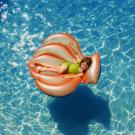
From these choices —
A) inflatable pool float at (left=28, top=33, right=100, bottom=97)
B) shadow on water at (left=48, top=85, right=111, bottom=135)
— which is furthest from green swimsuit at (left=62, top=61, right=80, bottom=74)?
shadow on water at (left=48, top=85, right=111, bottom=135)

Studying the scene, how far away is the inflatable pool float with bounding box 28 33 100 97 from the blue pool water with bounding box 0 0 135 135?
2660mm

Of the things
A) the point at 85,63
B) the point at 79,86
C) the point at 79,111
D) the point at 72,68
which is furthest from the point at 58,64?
the point at 79,111

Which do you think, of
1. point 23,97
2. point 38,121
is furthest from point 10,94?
point 38,121

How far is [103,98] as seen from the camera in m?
17.7

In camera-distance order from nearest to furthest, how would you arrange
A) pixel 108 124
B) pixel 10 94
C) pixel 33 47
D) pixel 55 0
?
pixel 108 124, pixel 10 94, pixel 33 47, pixel 55 0

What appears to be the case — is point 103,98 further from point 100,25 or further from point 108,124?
point 100,25

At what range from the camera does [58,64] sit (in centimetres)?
1549

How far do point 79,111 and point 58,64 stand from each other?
10.1 ft

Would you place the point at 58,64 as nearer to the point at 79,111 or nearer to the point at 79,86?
the point at 79,86

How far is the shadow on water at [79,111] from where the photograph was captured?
56.1 ft

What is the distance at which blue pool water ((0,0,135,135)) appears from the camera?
56.4 ft

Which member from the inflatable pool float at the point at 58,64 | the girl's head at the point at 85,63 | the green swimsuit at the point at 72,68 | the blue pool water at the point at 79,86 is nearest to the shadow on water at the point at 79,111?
the blue pool water at the point at 79,86

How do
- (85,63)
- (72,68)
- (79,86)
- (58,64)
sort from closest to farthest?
(85,63), (72,68), (58,64), (79,86)

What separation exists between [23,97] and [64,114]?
2.15 m
